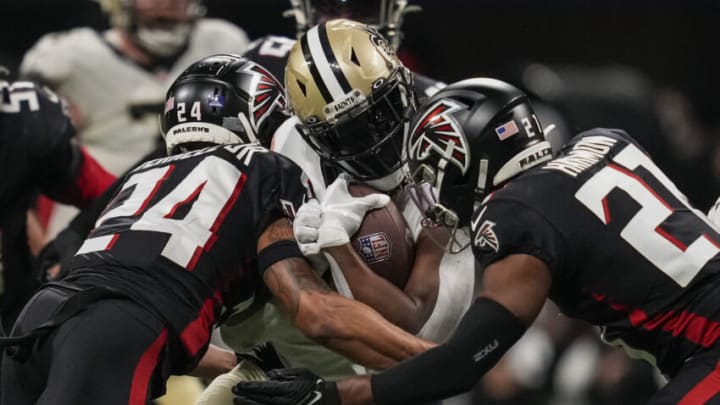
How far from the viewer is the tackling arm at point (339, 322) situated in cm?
356

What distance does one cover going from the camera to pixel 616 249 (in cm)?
340

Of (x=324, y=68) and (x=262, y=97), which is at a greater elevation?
(x=324, y=68)

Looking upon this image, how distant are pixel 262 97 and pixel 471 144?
2.67 feet

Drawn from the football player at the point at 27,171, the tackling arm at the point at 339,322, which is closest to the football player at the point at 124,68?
the football player at the point at 27,171

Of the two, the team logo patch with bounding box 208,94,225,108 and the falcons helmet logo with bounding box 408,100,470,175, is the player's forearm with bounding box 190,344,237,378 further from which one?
the falcons helmet logo with bounding box 408,100,470,175

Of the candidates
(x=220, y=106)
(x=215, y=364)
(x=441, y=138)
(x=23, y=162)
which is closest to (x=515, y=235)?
(x=441, y=138)

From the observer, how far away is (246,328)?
160 inches

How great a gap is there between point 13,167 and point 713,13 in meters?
4.77

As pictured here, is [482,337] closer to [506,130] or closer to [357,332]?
[357,332]

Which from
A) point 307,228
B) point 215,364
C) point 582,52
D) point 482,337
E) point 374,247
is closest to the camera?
point 482,337

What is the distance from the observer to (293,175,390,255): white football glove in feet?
12.1

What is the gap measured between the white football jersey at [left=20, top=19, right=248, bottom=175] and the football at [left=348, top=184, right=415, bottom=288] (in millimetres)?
3500

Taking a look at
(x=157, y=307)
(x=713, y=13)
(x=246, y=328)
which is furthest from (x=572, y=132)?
(x=157, y=307)

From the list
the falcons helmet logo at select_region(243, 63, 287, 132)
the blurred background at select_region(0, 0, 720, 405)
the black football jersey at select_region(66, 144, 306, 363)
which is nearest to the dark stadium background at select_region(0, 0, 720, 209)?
the blurred background at select_region(0, 0, 720, 405)
